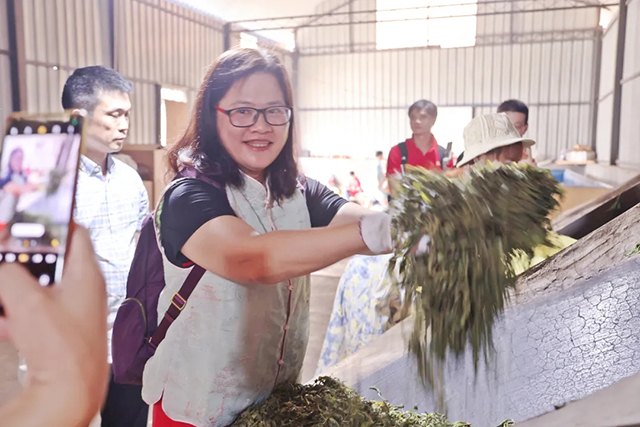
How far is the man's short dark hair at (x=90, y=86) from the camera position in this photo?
31.7 inches

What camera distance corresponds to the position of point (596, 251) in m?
1.06

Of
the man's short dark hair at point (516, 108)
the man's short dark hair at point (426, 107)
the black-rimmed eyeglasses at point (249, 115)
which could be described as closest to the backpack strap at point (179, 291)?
the black-rimmed eyeglasses at point (249, 115)

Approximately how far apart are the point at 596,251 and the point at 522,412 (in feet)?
1.21

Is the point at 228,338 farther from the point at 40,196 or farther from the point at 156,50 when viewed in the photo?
the point at 156,50

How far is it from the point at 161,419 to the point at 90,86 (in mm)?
598

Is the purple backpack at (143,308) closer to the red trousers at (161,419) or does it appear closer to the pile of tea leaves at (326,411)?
the red trousers at (161,419)

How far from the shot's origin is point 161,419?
94 centimetres

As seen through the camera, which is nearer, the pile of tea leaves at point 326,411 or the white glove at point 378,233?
the white glove at point 378,233

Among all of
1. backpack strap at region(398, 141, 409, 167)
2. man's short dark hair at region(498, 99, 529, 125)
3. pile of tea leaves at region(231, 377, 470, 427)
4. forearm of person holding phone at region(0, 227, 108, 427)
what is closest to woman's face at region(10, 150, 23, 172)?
forearm of person holding phone at region(0, 227, 108, 427)

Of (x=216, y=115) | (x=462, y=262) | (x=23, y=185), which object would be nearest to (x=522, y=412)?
(x=462, y=262)

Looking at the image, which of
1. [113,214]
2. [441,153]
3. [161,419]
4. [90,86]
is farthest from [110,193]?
[441,153]

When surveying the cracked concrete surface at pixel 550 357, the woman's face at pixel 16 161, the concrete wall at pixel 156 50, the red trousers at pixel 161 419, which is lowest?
the red trousers at pixel 161 419

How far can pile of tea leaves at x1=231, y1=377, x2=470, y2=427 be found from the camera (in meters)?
0.93

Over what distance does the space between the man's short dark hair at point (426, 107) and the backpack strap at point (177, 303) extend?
0.68 m
